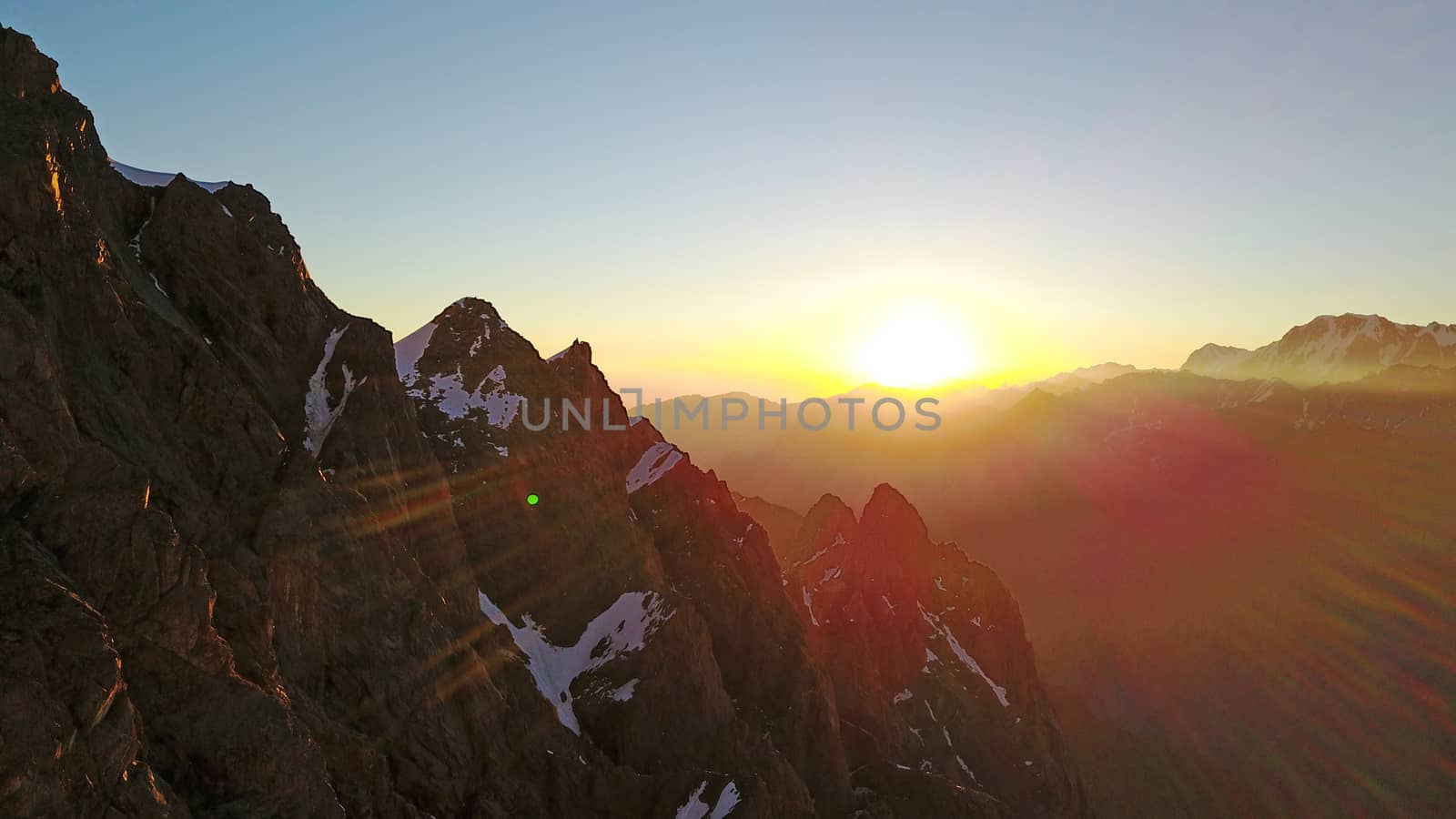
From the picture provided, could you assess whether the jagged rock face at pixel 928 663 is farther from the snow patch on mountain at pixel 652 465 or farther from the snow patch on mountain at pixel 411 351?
the snow patch on mountain at pixel 411 351

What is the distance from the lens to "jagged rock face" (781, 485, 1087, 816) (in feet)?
380

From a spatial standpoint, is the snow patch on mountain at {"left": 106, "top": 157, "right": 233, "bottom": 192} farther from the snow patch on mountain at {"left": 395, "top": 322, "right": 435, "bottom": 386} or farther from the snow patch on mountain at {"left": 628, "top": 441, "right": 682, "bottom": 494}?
the snow patch on mountain at {"left": 628, "top": 441, "right": 682, "bottom": 494}

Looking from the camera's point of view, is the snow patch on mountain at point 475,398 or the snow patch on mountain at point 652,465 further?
the snow patch on mountain at point 652,465

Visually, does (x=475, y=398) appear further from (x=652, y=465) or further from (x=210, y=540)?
(x=210, y=540)

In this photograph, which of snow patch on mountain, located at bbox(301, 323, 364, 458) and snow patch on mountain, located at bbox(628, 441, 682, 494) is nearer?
snow patch on mountain, located at bbox(301, 323, 364, 458)

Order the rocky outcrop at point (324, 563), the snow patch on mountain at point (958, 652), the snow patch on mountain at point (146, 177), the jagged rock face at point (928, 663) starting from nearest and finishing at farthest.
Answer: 1. the rocky outcrop at point (324, 563)
2. the snow patch on mountain at point (146, 177)
3. the jagged rock face at point (928, 663)
4. the snow patch on mountain at point (958, 652)

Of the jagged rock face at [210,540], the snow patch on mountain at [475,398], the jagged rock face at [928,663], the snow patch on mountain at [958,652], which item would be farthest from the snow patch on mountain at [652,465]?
the snow patch on mountain at [958,652]

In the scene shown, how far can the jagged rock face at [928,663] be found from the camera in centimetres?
11594

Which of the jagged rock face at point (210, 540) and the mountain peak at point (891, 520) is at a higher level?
the jagged rock face at point (210, 540)

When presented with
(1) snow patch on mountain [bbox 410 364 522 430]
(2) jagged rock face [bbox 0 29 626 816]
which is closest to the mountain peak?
(1) snow patch on mountain [bbox 410 364 522 430]

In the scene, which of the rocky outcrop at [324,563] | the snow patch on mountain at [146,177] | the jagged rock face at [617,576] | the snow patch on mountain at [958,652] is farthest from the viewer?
the snow patch on mountain at [958,652]

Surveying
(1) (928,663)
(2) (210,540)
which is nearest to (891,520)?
(1) (928,663)

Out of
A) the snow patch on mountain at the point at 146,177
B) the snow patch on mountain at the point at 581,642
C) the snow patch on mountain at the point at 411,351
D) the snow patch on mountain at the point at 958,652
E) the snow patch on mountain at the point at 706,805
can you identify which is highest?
the snow patch on mountain at the point at 146,177

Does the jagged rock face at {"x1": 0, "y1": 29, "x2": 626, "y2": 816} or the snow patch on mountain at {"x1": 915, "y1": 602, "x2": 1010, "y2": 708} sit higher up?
the jagged rock face at {"x1": 0, "y1": 29, "x2": 626, "y2": 816}
